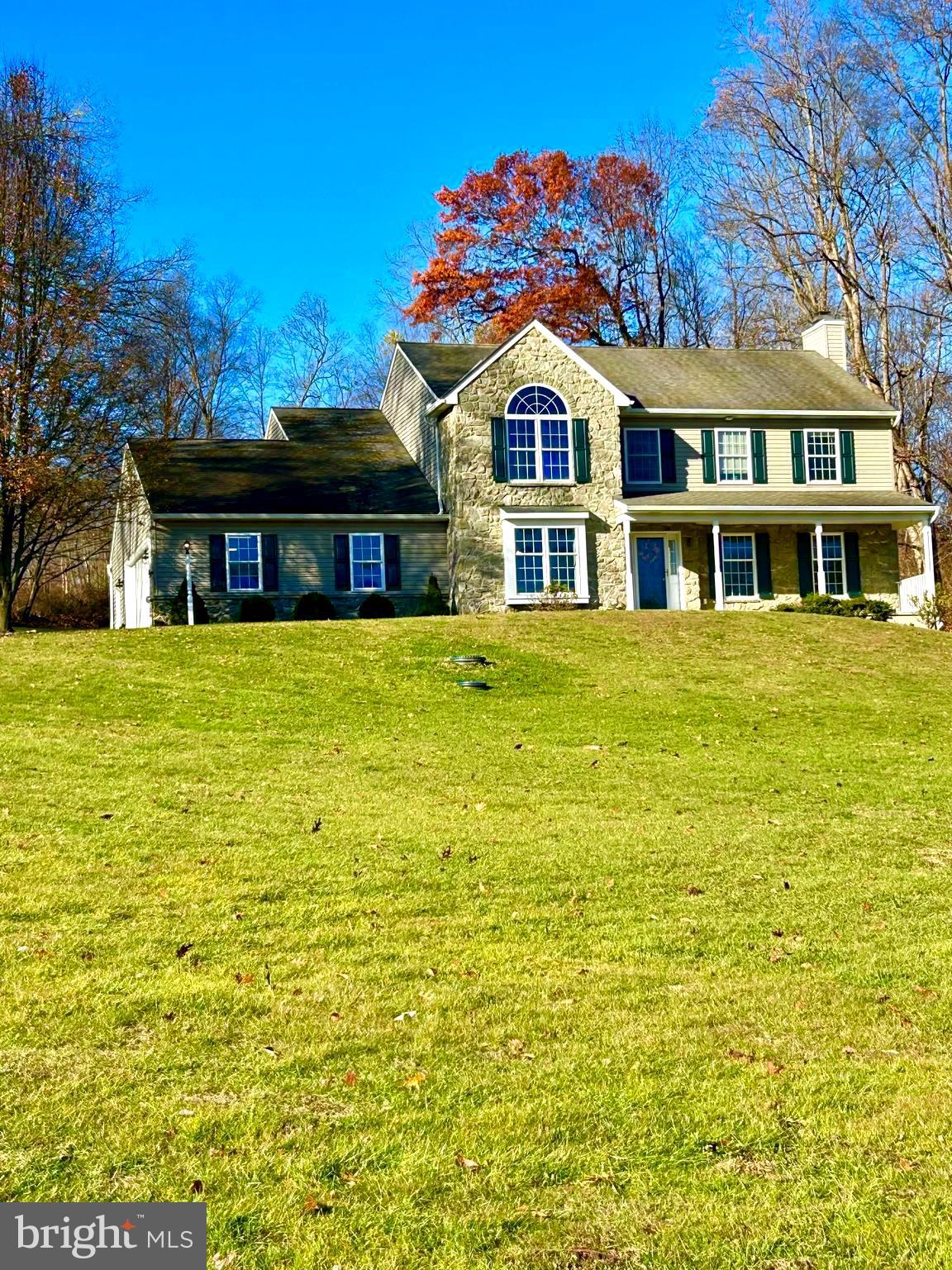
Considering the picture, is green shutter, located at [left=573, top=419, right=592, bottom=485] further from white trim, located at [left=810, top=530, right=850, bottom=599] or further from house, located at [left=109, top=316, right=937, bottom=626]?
white trim, located at [left=810, top=530, right=850, bottom=599]

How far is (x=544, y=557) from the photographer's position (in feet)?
87.1

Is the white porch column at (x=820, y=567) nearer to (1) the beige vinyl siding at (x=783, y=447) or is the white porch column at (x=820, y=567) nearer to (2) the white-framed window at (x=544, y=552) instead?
(1) the beige vinyl siding at (x=783, y=447)

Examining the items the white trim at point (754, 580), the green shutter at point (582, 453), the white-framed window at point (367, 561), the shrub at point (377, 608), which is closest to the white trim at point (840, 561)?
the white trim at point (754, 580)

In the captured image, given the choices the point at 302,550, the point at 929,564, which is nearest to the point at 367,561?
the point at 302,550

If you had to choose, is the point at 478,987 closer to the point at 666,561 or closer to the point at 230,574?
the point at 230,574

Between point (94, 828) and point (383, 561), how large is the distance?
18170mm

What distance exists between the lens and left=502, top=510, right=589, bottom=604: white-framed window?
26.3 metres

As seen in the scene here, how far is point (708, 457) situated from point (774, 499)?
6.52ft

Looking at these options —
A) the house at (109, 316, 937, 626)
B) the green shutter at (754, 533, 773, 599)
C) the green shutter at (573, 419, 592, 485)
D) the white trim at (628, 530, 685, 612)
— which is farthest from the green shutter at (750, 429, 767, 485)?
the green shutter at (573, 419, 592, 485)

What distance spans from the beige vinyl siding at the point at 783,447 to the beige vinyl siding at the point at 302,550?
5.86 meters

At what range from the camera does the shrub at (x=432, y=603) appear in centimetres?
2653

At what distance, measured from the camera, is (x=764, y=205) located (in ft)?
123

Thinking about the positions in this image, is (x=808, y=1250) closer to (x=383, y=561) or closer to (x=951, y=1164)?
(x=951, y=1164)
